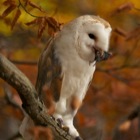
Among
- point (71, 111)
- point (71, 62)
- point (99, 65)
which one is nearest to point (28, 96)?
point (71, 62)

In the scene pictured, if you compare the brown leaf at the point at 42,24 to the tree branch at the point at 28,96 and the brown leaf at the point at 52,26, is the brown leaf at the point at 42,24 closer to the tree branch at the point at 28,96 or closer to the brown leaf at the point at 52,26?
the brown leaf at the point at 52,26

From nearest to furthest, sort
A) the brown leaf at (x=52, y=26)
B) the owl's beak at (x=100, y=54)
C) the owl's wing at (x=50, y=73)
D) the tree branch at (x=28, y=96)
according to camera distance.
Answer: the tree branch at (x=28, y=96), the owl's beak at (x=100, y=54), the owl's wing at (x=50, y=73), the brown leaf at (x=52, y=26)

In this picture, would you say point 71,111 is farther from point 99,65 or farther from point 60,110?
point 99,65

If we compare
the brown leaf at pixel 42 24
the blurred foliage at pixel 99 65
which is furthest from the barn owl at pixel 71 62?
the blurred foliage at pixel 99 65

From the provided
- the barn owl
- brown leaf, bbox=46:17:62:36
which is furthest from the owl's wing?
brown leaf, bbox=46:17:62:36

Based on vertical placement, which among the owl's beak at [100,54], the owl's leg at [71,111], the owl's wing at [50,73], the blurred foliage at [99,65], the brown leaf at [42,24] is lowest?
the blurred foliage at [99,65]

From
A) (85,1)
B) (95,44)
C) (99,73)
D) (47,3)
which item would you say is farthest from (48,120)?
(85,1)

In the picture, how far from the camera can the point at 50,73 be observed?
10.2 feet

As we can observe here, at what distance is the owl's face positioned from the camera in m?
2.90

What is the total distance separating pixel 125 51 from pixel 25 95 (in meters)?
3.24

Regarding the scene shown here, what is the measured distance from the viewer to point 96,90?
19.1 feet

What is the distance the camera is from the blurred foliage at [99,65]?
16.5 ft

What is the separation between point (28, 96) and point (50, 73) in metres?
0.41

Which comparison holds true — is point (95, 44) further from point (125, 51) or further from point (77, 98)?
point (125, 51)
